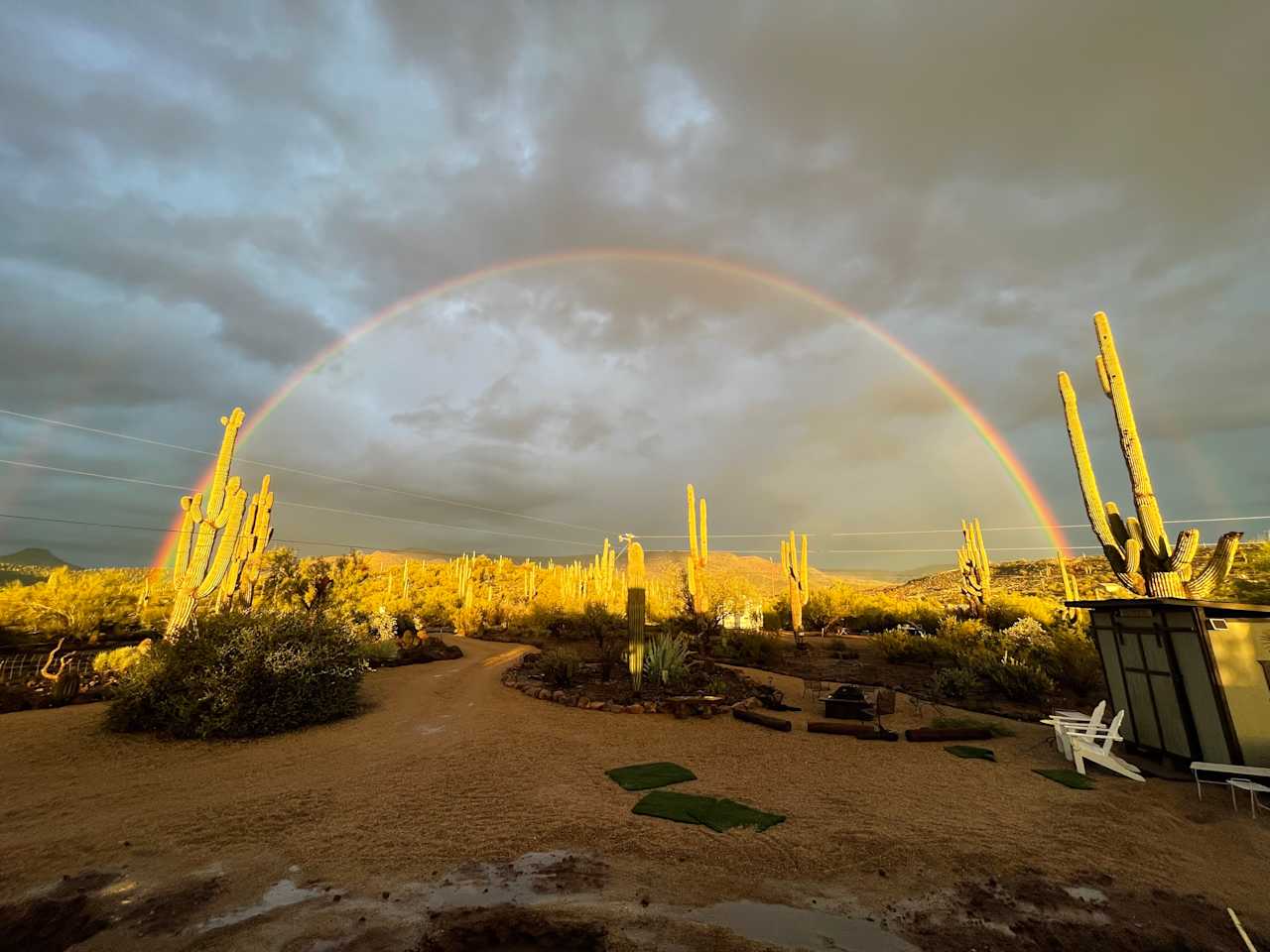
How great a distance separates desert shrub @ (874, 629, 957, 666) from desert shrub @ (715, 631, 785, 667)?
148 inches

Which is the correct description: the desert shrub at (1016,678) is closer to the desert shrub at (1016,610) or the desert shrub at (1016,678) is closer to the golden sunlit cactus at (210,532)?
the desert shrub at (1016,610)

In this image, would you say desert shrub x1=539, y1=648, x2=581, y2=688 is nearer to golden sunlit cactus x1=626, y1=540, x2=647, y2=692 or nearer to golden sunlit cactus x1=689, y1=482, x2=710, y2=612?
golden sunlit cactus x1=626, y1=540, x2=647, y2=692

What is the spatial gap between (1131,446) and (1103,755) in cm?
674

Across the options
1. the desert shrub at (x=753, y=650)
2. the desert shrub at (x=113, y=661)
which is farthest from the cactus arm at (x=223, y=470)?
the desert shrub at (x=753, y=650)

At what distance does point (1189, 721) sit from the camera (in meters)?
7.80

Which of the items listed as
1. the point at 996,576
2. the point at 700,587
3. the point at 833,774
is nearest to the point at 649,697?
the point at 833,774

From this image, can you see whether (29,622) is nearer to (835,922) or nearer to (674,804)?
(674,804)

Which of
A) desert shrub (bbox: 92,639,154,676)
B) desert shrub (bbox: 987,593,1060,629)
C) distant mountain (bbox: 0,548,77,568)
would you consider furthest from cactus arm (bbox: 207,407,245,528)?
distant mountain (bbox: 0,548,77,568)

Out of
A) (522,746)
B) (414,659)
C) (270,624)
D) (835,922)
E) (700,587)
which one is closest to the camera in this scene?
(835,922)

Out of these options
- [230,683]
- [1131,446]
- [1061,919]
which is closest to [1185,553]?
[1131,446]

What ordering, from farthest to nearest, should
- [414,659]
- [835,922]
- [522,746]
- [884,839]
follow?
[414,659] < [522,746] < [884,839] < [835,922]

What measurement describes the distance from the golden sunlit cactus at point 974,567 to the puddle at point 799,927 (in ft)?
77.7

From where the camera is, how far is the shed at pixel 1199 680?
7.39m

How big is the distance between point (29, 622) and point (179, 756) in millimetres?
18969
